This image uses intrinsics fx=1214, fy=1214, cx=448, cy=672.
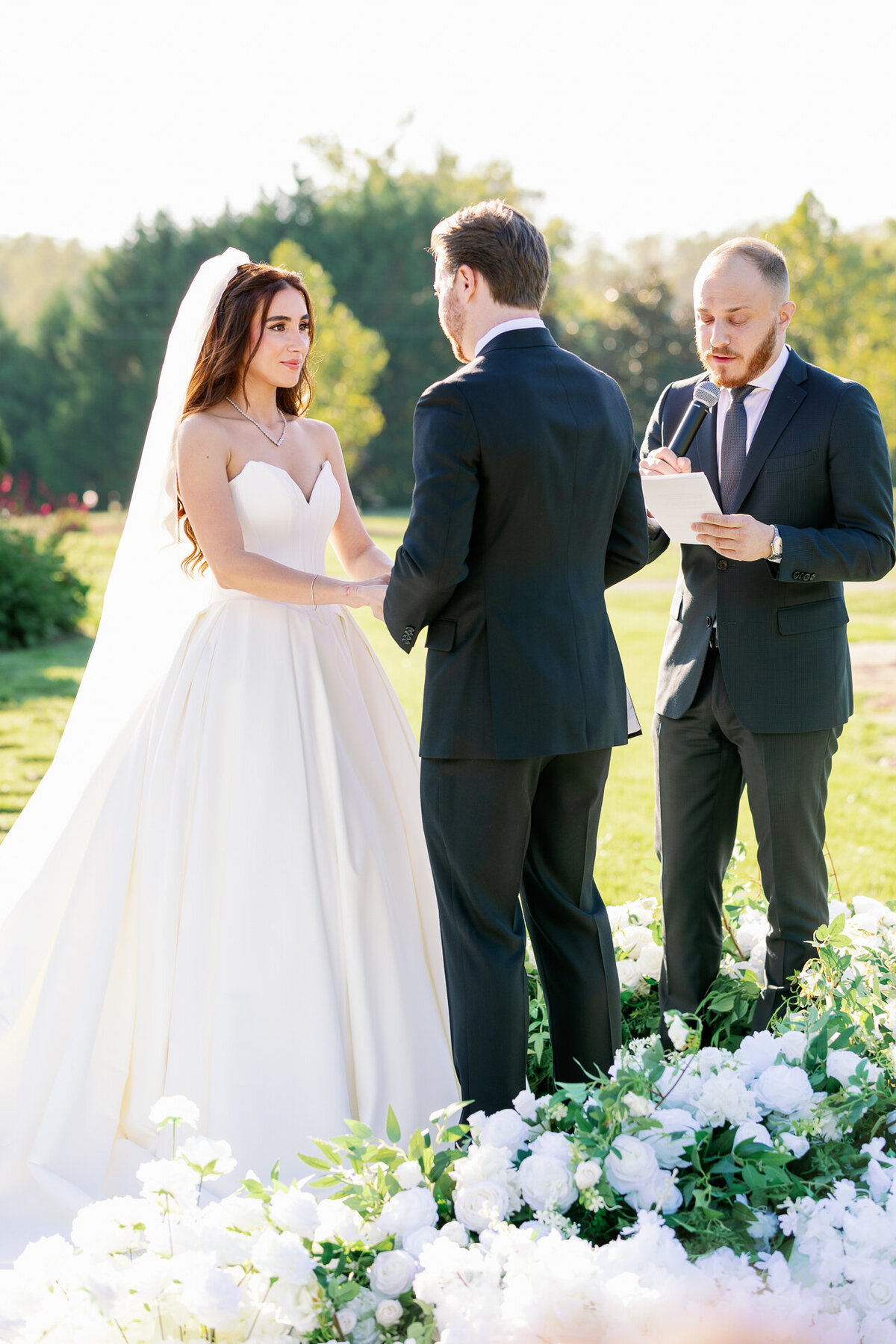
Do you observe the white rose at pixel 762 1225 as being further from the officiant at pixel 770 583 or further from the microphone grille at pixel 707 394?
the microphone grille at pixel 707 394

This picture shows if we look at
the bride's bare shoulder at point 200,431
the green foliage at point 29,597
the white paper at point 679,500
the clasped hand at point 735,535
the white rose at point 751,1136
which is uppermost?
the bride's bare shoulder at point 200,431

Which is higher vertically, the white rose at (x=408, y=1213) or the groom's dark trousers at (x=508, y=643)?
the groom's dark trousers at (x=508, y=643)

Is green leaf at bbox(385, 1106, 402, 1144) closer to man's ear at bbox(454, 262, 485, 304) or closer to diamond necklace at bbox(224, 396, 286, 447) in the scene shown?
man's ear at bbox(454, 262, 485, 304)

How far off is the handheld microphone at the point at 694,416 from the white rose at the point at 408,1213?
2029mm

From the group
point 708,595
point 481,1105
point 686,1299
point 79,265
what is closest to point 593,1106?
point 686,1299

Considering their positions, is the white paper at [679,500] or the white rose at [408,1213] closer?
the white rose at [408,1213]

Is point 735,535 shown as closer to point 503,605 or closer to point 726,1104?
point 503,605

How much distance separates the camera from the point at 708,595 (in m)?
3.35

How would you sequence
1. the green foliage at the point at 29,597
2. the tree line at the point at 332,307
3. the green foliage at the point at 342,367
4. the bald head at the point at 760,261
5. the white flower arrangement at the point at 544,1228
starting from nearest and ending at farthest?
the white flower arrangement at the point at 544,1228, the bald head at the point at 760,261, the green foliage at the point at 29,597, the green foliage at the point at 342,367, the tree line at the point at 332,307

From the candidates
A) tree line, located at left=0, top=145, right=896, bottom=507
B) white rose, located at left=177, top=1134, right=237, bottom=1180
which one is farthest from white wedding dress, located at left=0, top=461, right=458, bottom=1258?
tree line, located at left=0, top=145, right=896, bottom=507

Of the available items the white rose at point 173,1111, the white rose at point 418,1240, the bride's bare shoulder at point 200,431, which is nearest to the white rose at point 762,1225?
the white rose at point 418,1240

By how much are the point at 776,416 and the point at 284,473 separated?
1418 mm

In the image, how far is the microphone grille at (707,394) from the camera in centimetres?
331

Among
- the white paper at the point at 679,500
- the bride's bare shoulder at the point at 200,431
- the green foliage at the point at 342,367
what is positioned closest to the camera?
the white paper at the point at 679,500
